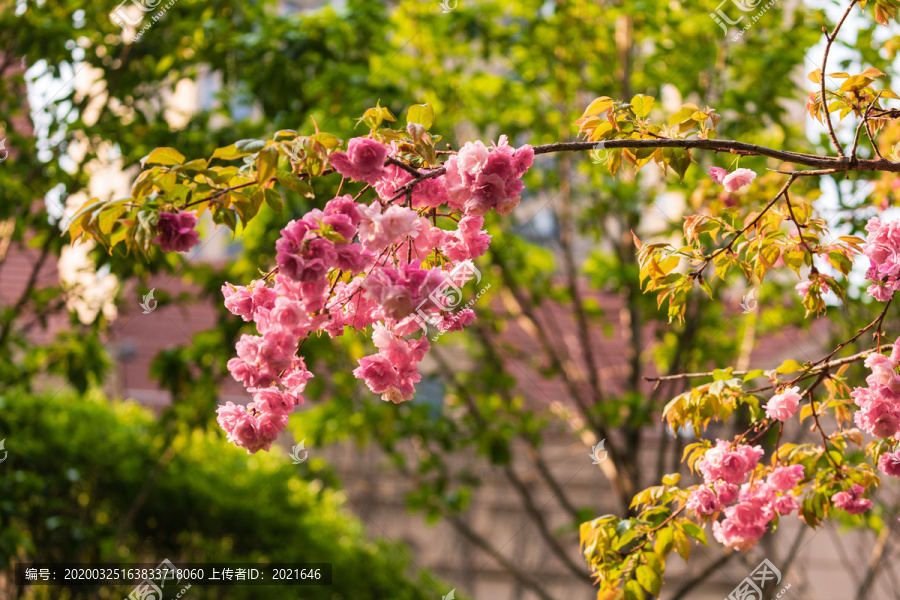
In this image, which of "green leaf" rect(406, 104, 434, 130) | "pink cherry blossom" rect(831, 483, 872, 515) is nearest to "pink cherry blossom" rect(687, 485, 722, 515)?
"pink cherry blossom" rect(831, 483, 872, 515)

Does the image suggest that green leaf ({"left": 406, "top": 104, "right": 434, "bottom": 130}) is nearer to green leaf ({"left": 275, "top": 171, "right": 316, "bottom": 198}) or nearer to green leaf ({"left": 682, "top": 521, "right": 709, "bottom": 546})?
green leaf ({"left": 275, "top": 171, "right": 316, "bottom": 198})

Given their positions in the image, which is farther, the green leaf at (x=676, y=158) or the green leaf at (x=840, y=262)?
the green leaf at (x=840, y=262)

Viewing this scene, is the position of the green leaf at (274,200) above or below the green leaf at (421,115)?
below

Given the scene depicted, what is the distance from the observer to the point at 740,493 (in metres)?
1.55

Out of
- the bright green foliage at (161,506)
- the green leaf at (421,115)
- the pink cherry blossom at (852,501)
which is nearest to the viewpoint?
the green leaf at (421,115)

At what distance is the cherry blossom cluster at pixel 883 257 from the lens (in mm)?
1271

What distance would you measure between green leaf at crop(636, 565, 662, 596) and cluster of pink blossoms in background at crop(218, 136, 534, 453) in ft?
1.93

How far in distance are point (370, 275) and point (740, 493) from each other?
96 cm

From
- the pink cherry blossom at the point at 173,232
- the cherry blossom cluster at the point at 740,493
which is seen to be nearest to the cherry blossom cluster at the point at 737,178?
the cherry blossom cluster at the point at 740,493

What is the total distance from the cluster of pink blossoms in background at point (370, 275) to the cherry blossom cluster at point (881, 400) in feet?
2.37

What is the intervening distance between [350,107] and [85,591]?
2.58m

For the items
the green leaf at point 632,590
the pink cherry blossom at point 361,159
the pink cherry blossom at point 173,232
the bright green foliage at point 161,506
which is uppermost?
the pink cherry blossom at point 361,159

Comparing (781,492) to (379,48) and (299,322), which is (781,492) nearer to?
(299,322)

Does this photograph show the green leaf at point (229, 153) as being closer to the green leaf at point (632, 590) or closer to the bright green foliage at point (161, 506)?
the green leaf at point (632, 590)
